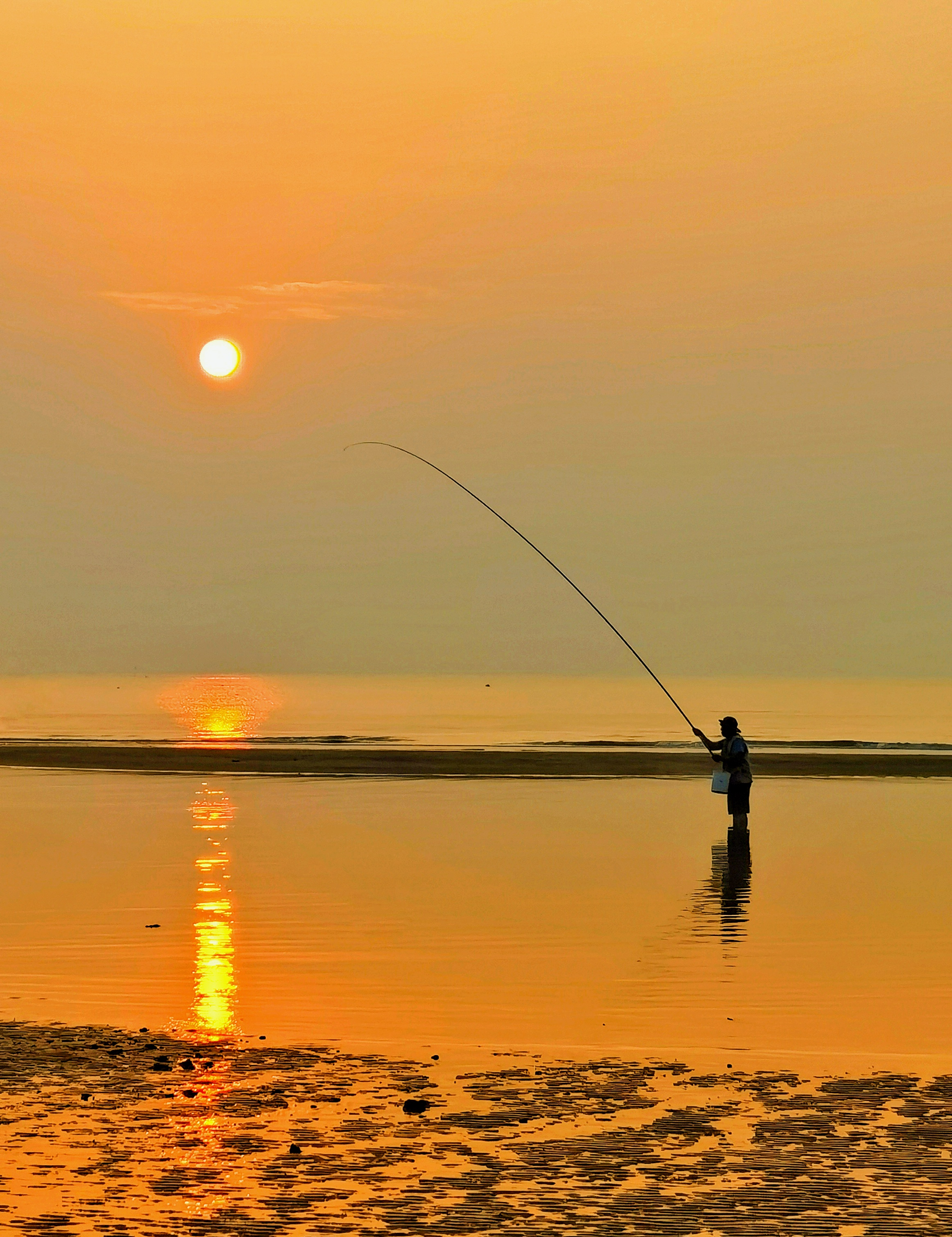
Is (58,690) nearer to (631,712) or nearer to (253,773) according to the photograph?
(631,712)

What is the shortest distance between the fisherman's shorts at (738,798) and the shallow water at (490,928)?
699 mm

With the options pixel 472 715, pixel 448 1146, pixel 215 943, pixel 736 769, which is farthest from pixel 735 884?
pixel 472 715

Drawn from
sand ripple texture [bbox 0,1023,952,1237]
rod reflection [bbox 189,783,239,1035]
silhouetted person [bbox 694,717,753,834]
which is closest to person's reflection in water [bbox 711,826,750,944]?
silhouetted person [bbox 694,717,753,834]

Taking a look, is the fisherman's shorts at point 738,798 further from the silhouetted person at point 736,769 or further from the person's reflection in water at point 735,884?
the person's reflection in water at point 735,884

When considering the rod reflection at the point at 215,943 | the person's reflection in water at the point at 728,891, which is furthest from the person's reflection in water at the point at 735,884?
the rod reflection at the point at 215,943

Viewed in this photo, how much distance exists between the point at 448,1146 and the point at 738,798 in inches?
556

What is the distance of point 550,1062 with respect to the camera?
8.69 m

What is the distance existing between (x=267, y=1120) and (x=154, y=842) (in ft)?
50.0

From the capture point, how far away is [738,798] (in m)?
20.6

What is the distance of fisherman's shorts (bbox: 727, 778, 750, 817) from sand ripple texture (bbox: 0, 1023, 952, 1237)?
1188 centimetres

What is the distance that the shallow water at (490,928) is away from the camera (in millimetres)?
9938

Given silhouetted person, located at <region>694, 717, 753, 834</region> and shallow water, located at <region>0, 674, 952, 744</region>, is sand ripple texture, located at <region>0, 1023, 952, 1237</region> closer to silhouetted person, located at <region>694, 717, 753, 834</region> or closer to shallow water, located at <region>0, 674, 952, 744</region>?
silhouetted person, located at <region>694, 717, 753, 834</region>

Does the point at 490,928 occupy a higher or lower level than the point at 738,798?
lower

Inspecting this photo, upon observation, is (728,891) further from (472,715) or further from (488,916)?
(472,715)
